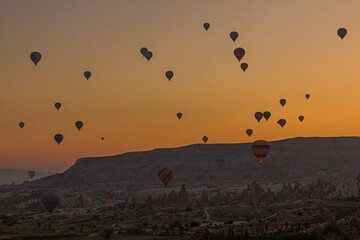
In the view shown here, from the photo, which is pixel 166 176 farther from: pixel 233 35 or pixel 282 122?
pixel 233 35

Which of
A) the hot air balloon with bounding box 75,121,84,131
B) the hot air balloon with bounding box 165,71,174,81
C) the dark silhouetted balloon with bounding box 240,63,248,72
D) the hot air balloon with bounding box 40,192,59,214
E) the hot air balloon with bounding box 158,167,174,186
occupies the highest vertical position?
the dark silhouetted balloon with bounding box 240,63,248,72

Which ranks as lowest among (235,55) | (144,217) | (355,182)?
(144,217)

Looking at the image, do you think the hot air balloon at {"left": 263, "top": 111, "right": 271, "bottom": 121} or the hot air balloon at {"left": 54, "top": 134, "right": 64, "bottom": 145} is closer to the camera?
the hot air balloon at {"left": 54, "top": 134, "right": 64, "bottom": 145}

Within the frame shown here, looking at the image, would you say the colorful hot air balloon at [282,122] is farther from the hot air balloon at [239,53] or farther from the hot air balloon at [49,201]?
the hot air balloon at [49,201]

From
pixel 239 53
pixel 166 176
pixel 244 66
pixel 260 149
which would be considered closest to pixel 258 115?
pixel 260 149

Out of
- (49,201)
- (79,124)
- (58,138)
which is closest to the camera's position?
(49,201)

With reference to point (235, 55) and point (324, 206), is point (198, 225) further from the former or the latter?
point (235, 55)

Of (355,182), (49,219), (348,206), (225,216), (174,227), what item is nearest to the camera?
(174,227)

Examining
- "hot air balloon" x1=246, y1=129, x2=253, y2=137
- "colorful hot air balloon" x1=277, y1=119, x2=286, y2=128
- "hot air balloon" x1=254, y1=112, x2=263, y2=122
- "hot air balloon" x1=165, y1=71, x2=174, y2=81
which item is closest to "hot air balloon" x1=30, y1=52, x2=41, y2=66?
"hot air balloon" x1=165, y1=71, x2=174, y2=81

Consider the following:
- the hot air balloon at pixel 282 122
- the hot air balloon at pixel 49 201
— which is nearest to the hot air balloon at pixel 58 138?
the hot air balloon at pixel 49 201

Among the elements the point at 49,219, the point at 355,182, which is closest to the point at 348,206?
the point at 355,182

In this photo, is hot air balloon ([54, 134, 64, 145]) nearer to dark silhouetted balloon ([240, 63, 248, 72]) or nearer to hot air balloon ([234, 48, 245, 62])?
dark silhouetted balloon ([240, 63, 248, 72])
